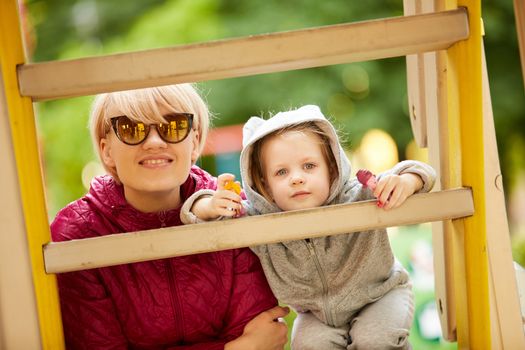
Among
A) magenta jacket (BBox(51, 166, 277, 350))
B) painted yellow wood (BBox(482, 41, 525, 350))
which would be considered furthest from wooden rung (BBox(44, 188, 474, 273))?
magenta jacket (BBox(51, 166, 277, 350))

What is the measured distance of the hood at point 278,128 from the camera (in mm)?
1789

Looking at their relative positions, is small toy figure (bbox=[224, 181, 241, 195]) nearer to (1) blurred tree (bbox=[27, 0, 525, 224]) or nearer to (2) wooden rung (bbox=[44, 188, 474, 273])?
(2) wooden rung (bbox=[44, 188, 474, 273])

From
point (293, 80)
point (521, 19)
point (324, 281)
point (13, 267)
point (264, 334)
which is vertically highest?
point (293, 80)

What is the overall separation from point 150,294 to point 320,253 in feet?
1.45

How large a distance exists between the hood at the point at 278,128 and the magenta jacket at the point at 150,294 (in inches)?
5.3

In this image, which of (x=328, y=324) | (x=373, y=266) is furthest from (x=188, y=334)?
(x=373, y=266)

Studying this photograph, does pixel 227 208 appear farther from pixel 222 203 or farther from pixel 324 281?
pixel 324 281

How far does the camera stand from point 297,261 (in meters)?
1.80

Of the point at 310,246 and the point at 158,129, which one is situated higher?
the point at 158,129

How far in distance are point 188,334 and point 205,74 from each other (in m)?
0.78

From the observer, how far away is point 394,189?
1.40m

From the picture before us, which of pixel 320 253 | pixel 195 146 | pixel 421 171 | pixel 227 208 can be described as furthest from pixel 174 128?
pixel 421 171

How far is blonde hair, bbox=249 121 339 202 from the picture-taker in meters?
1.82

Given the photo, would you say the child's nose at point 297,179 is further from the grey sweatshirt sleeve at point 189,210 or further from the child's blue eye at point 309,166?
the grey sweatshirt sleeve at point 189,210
